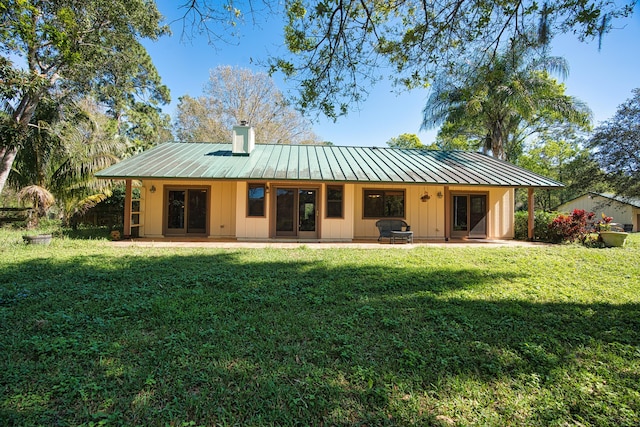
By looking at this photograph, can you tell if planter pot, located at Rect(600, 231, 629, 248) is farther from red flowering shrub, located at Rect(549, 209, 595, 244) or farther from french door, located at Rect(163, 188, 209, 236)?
french door, located at Rect(163, 188, 209, 236)

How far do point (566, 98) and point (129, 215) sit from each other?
22186 mm

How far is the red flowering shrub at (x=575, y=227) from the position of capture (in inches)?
449

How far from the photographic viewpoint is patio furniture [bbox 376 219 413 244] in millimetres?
11461

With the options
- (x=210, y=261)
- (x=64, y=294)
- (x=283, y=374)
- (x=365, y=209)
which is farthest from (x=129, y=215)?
(x=283, y=374)

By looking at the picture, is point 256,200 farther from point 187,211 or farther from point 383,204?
point 383,204

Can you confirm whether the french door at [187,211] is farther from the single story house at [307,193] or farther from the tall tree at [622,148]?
the tall tree at [622,148]

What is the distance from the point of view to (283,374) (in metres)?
2.57

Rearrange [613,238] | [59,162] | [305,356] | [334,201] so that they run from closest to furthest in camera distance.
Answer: [305,356]
[613,238]
[334,201]
[59,162]

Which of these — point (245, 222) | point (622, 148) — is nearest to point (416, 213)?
point (245, 222)

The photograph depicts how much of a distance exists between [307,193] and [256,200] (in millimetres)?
2003

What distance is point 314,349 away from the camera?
9.84 ft

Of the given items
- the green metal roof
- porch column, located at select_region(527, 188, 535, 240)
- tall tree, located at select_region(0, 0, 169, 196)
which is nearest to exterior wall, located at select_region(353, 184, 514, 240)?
the green metal roof

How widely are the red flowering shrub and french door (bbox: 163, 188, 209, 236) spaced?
13.9m

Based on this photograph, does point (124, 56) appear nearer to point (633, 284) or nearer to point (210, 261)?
point (210, 261)
